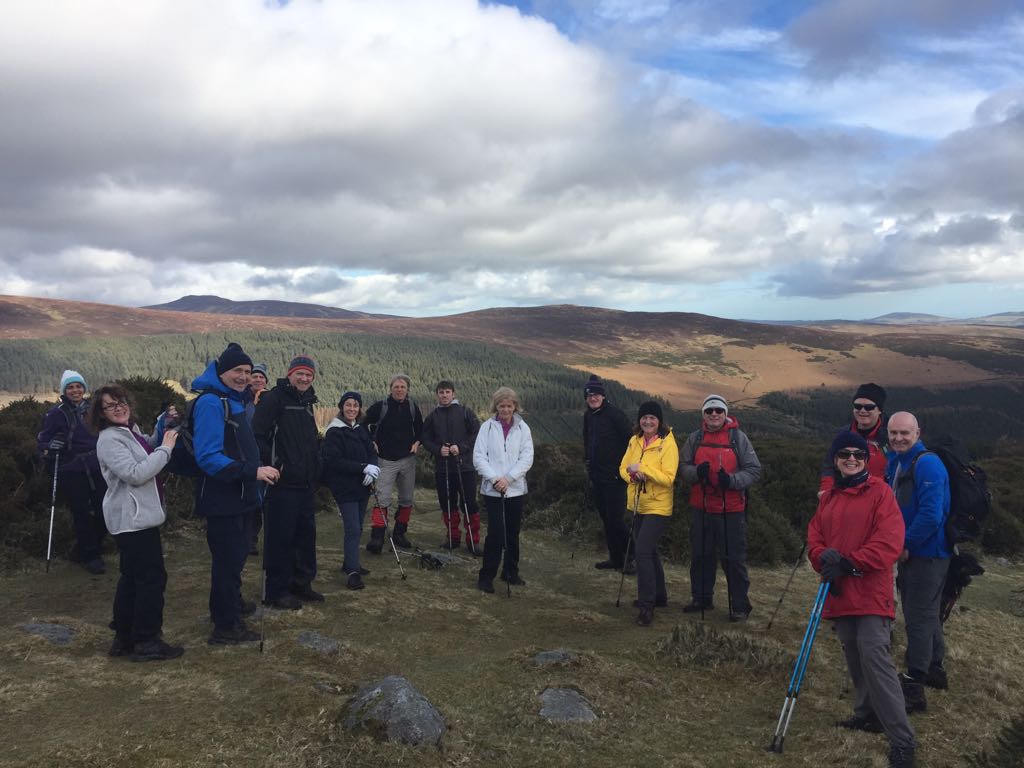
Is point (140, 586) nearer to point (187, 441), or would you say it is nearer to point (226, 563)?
point (226, 563)

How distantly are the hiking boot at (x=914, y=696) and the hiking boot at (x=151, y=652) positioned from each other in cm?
591

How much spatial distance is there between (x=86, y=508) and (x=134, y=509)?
3.79m

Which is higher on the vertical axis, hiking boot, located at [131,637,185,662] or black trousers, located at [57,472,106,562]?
black trousers, located at [57,472,106,562]

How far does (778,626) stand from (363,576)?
16.2 feet

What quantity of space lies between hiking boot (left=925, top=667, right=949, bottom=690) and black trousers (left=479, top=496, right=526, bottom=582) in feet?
13.6

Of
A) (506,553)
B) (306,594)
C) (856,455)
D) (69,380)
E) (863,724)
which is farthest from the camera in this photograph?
(506,553)

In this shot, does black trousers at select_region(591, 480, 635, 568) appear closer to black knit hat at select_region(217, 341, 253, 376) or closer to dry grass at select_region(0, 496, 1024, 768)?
dry grass at select_region(0, 496, 1024, 768)

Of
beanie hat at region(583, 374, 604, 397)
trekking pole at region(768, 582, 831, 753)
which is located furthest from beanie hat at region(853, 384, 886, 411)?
beanie hat at region(583, 374, 604, 397)

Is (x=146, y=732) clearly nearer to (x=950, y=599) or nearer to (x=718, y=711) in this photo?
(x=718, y=711)

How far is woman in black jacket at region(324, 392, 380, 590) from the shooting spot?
7387 millimetres

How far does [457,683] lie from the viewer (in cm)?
507

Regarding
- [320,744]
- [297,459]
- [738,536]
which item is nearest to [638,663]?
[738,536]

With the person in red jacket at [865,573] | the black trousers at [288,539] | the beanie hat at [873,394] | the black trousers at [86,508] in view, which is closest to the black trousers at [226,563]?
the black trousers at [288,539]

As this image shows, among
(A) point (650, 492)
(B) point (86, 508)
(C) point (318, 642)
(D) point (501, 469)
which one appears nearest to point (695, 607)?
(A) point (650, 492)
